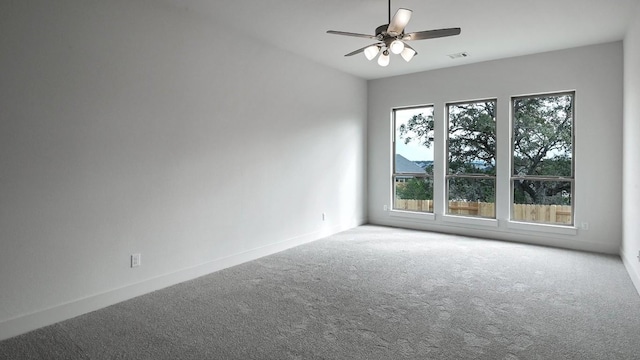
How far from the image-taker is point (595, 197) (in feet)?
16.0

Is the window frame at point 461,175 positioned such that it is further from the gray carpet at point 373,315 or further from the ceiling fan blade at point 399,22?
the ceiling fan blade at point 399,22

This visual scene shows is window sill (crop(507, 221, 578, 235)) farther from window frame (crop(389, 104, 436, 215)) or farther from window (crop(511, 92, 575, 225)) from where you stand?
window frame (crop(389, 104, 436, 215))

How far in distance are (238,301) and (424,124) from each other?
4.65 meters

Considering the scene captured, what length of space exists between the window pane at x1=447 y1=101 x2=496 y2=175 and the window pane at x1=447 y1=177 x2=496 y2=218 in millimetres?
155

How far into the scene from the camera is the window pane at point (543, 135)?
5.17 meters

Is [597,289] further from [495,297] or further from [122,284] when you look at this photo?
[122,284]

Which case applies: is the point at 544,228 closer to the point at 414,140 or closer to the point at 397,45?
the point at 414,140

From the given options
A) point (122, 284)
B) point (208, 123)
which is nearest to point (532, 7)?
point (208, 123)

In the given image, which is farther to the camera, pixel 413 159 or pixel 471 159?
pixel 413 159

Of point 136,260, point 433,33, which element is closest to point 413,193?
point 433,33

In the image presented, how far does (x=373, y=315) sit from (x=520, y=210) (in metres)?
3.81

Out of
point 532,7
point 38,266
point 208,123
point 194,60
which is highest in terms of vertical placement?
point 532,7

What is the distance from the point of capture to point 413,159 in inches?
260

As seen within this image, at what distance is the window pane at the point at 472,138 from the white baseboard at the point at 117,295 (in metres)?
3.22
